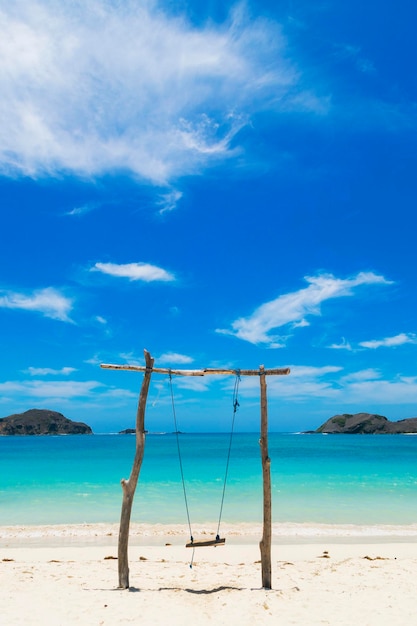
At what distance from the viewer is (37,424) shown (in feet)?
552

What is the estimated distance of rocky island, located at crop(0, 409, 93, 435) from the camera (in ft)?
542

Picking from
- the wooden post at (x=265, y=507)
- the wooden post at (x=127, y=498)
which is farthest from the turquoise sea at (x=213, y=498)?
the wooden post at (x=127, y=498)

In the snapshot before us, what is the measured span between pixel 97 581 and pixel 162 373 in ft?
12.6

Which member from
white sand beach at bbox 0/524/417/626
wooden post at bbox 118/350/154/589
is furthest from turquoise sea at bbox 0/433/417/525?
wooden post at bbox 118/350/154/589

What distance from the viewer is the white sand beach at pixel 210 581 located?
668cm

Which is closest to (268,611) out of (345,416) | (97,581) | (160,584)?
(160,584)

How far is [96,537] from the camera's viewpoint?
42.6 feet

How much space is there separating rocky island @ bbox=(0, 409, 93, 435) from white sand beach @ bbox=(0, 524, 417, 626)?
167072 millimetres

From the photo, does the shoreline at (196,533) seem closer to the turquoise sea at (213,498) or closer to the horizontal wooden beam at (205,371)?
the turquoise sea at (213,498)

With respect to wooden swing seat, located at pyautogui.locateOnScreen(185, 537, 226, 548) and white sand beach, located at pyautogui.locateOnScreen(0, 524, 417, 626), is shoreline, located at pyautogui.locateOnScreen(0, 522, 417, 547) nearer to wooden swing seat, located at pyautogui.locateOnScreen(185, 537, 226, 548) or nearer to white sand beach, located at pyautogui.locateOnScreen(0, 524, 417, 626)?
white sand beach, located at pyautogui.locateOnScreen(0, 524, 417, 626)

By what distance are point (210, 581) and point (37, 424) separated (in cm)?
17414

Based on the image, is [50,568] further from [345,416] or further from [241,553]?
[345,416]

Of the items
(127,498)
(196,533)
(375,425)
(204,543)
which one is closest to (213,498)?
(196,533)

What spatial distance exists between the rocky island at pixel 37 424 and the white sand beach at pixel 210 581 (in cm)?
16707
